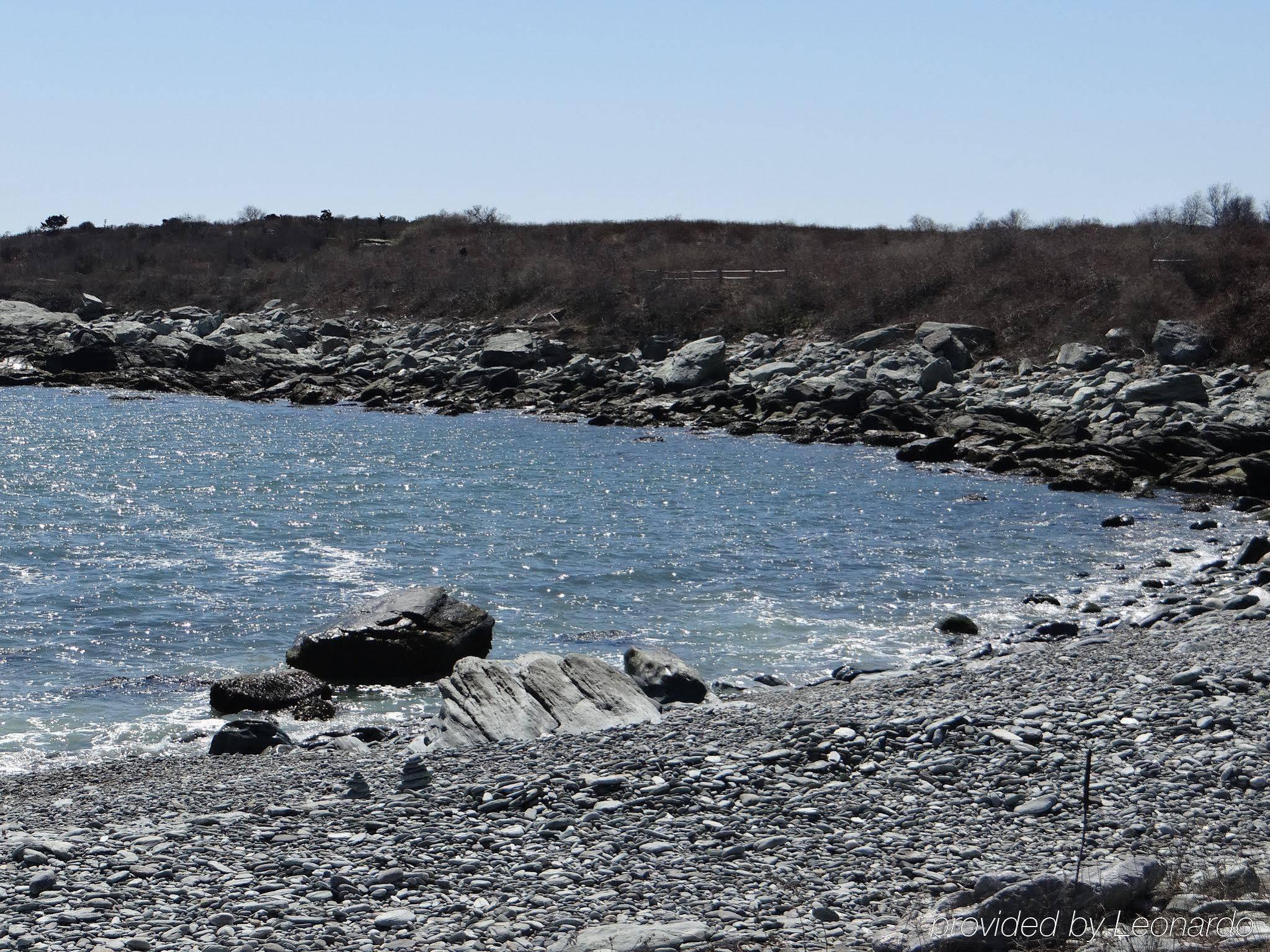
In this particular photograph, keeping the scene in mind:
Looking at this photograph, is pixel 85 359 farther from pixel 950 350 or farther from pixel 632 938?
pixel 632 938

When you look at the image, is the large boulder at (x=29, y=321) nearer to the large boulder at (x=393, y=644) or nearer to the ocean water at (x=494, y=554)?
the ocean water at (x=494, y=554)

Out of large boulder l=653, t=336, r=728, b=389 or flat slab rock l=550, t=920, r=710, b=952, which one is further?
large boulder l=653, t=336, r=728, b=389

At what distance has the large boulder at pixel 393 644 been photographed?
49.1 ft

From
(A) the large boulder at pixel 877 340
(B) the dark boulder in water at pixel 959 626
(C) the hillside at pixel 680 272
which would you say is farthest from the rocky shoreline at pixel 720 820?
(C) the hillside at pixel 680 272

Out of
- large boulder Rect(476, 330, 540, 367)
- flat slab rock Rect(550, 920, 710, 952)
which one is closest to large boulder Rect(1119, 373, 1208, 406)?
large boulder Rect(476, 330, 540, 367)

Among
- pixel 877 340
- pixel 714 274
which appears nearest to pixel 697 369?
pixel 877 340

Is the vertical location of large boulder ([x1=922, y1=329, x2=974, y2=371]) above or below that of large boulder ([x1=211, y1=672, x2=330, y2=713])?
above

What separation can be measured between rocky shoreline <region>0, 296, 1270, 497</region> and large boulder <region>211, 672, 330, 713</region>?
2284 cm

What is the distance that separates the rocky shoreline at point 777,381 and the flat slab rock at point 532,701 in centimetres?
2199

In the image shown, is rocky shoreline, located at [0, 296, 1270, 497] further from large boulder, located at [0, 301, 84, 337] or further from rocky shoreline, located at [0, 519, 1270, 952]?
rocky shoreline, located at [0, 519, 1270, 952]

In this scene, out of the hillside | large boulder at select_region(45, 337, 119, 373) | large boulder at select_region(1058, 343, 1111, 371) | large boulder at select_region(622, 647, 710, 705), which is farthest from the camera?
large boulder at select_region(45, 337, 119, 373)

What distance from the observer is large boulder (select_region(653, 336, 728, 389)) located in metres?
49.3

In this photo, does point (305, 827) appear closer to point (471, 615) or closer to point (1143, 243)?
point (471, 615)

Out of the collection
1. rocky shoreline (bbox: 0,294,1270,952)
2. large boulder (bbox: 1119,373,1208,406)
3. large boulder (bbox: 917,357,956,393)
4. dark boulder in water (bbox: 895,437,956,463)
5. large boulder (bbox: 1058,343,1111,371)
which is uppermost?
large boulder (bbox: 1058,343,1111,371)
